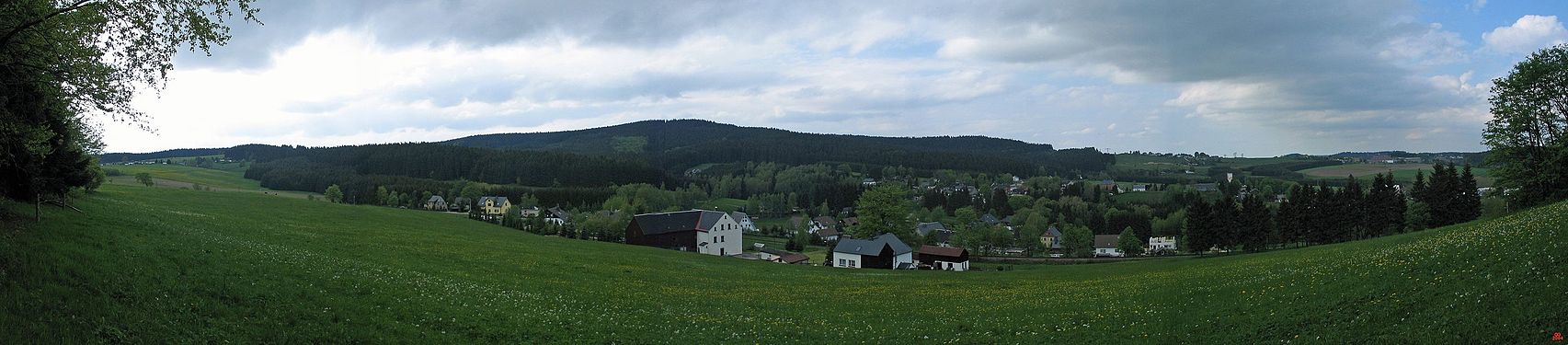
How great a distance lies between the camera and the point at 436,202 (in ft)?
483

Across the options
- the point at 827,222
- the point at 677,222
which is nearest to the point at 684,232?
the point at 677,222

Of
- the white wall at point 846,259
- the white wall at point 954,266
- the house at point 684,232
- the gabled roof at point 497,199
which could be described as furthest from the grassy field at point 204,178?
the white wall at point 954,266

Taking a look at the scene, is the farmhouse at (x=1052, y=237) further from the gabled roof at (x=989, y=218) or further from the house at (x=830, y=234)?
the house at (x=830, y=234)

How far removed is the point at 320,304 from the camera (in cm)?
1650

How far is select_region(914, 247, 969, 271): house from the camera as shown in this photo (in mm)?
75375

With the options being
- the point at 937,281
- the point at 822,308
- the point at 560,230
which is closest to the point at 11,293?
the point at 822,308

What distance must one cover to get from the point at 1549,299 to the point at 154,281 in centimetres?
2514

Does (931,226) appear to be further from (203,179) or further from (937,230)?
(203,179)

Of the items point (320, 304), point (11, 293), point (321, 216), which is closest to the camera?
point (11, 293)

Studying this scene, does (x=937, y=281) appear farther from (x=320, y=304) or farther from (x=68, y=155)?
(x=68, y=155)

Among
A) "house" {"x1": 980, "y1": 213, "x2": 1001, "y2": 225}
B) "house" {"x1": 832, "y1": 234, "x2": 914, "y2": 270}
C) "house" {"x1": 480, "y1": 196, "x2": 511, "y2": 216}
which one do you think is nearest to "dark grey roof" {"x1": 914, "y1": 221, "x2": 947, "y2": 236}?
"house" {"x1": 980, "y1": 213, "x2": 1001, "y2": 225}

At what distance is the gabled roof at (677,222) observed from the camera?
85875 millimetres

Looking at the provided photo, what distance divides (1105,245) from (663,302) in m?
122

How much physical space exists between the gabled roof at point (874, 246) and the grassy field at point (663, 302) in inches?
1785
